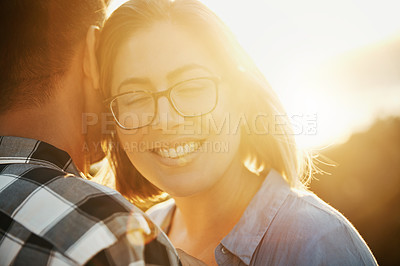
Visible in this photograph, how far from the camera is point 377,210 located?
581cm

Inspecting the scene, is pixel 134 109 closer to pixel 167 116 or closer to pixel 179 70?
pixel 167 116

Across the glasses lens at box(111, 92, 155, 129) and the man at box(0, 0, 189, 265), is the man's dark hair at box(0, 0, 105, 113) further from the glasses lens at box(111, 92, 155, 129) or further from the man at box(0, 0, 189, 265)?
the glasses lens at box(111, 92, 155, 129)

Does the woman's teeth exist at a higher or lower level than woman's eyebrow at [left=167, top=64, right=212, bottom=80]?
lower

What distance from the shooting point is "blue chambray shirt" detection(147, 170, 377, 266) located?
1892 mm

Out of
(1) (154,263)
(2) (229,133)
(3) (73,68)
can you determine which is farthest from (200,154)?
(1) (154,263)

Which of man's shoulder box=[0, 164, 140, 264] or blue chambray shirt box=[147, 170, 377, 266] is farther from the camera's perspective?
blue chambray shirt box=[147, 170, 377, 266]

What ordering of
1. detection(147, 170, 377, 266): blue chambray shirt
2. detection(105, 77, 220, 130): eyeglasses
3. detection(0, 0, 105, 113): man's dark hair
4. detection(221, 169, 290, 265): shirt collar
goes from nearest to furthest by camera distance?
detection(0, 0, 105, 113): man's dark hair, detection(147, 170, 377, 266): blue chambray shirt, detection(221, 169, 290, 265): shirt collar, detection(105, 77, 220, 130): eyeglasses

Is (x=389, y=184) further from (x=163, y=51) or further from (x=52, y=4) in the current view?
(x=52, y=4)

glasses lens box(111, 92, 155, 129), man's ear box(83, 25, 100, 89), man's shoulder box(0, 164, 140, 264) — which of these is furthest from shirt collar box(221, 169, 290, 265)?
man's ear box(83, 25, 100, 89)

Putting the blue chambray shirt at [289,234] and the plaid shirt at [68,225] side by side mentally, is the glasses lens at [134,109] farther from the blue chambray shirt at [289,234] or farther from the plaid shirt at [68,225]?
the plaid shirt at [68,225]

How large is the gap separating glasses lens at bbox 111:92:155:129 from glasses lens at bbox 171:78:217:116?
183 mm

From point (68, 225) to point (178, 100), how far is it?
122 cm

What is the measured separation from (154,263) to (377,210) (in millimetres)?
5492

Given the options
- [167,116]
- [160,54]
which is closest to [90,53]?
[160,54]
